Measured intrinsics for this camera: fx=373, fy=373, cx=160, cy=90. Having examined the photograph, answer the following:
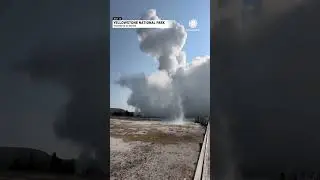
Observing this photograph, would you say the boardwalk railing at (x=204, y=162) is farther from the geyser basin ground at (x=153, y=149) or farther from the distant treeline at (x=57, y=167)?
the distant treeline at (x=57, y=167)

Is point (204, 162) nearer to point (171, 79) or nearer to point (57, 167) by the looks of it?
point (171, 79)

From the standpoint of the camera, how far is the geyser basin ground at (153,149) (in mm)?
2297

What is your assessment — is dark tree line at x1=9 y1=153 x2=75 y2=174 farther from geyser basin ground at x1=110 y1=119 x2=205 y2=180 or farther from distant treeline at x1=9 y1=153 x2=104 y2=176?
geyser basin ground at x1=110 y1=119 x2=205 y2=180

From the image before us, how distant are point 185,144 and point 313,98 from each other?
0.81 metres

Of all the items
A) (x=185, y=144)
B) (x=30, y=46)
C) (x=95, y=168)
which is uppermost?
(x=30, y=46)

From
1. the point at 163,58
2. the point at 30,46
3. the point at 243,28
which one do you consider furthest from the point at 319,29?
the point at 30,46

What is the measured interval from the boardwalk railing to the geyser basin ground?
30 millimetres

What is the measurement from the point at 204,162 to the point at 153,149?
1.12ft

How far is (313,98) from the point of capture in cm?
218

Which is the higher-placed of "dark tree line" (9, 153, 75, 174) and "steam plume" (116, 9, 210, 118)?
"steam plume" (116, 9, 210, 118)

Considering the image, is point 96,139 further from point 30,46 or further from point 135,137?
point 30,46

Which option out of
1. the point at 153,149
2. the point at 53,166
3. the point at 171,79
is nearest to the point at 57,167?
the point at 53,166

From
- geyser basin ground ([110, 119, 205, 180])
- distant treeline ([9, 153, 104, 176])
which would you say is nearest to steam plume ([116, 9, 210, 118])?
geyser basin ground ([110, 119, 205, 180])

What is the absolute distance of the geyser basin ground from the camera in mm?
2297
